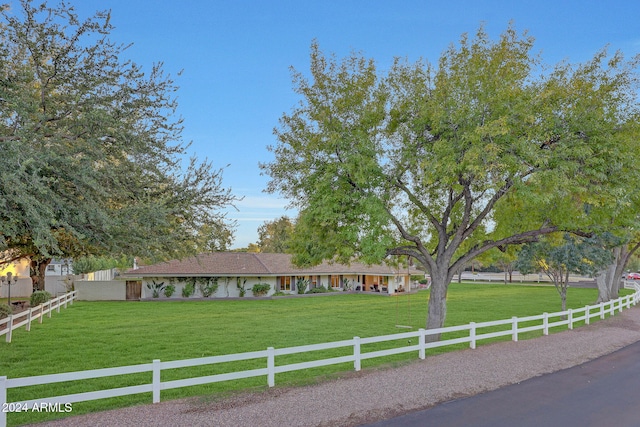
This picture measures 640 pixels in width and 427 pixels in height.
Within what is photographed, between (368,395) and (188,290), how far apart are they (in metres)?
32.3

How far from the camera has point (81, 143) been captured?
11.4 m

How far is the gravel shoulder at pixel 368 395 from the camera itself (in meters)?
8.15

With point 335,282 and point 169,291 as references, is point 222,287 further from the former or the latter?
point 335,282

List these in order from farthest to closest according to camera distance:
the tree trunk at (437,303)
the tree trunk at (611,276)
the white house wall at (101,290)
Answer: the white house wall at (101,290) → the tree trunk at (611,276) → the tree trunk at (437,303)

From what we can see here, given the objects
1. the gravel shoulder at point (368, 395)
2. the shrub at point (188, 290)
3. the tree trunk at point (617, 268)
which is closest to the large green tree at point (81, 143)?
the gravel shoulder at point (368, 395)

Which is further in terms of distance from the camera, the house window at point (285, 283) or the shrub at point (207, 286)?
the house window at point (285, 283)

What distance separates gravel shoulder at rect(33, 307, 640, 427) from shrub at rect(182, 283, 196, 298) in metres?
29.6

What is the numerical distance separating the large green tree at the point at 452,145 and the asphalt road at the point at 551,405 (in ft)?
16.6

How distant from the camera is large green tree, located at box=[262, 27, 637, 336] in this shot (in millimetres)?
13961

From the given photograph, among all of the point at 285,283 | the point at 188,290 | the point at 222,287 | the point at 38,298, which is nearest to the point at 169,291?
the point at 188,290

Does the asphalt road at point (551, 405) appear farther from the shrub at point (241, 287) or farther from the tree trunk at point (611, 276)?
the shrub at point (241, 287)

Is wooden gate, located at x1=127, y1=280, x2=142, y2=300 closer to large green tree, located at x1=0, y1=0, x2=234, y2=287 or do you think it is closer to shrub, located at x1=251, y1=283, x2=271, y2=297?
shrub, located at x1=251, y1=283, x2=271, y2=297

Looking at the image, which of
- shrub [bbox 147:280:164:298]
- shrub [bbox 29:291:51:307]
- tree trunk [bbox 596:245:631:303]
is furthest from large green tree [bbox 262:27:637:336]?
shrub [bbox 147:280:164:298]

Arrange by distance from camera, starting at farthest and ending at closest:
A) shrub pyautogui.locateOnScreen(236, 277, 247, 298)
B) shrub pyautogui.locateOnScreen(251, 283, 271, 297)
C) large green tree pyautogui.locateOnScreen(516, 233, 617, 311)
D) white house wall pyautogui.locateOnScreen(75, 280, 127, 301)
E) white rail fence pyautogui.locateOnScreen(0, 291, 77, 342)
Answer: shrub pyautogui.locateOnScreen(236, 277, 247, 298) → shrub pyautogui.locateOnScreen(251, 283, 271, 297) → white house wall pyautogui.locateOnScreen(75, 280, 127, 301) → large green tree pyautogui.locateOnScreen(516, 233, 617, 311) → white rail fence pyautogui.locateOnScreen(0, 291, 77, 342)
